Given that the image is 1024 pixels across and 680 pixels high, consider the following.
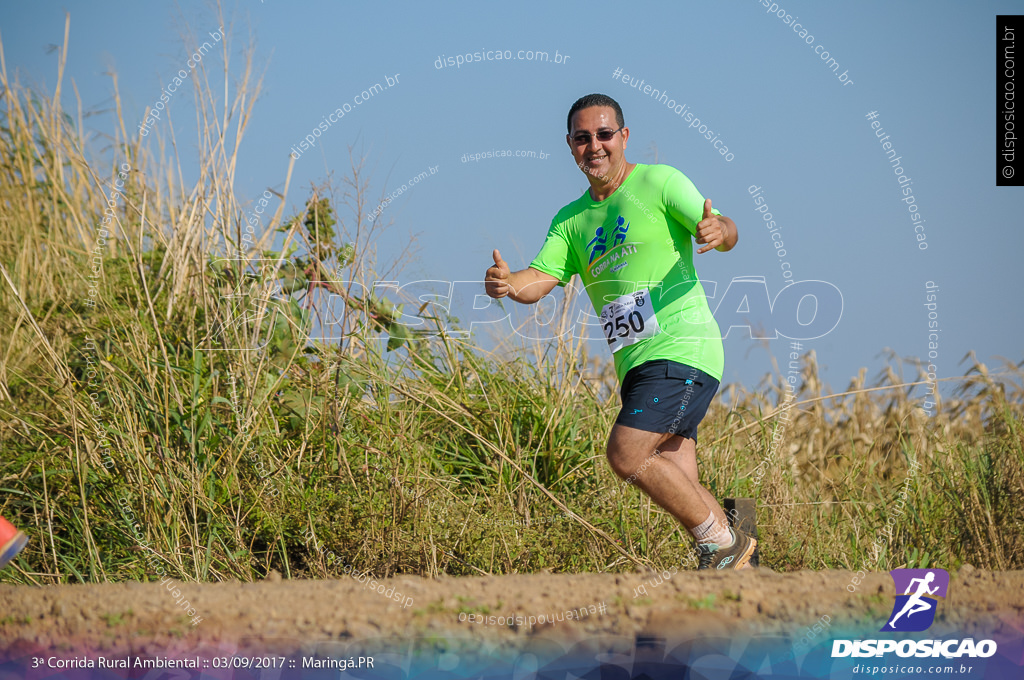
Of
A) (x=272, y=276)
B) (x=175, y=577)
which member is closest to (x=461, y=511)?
(x=175, y=577)

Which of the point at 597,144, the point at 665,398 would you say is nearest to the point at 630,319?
the point at 665,398

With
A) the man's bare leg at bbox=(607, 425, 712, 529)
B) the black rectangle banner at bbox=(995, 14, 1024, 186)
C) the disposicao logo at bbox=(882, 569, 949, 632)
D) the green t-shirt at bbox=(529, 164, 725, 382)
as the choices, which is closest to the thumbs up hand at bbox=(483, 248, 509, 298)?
the green t-shirt at bbox=(529, 164, 725, 382)

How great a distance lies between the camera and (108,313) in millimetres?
4562

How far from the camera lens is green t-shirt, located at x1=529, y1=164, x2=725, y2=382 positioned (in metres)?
3.46

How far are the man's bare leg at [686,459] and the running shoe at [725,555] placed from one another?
0.10 m

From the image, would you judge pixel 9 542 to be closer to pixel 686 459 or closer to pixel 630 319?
pixel 630 319

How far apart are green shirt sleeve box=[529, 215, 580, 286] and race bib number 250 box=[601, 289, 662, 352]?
14.7 inches

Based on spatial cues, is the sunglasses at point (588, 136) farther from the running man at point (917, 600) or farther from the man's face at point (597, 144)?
the running man at point (917, 600)

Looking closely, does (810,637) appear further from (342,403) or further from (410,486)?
(342,403)

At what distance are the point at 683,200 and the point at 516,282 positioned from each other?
769 millimetres

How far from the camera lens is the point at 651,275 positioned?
3520mm

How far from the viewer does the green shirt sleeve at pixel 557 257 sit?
389 cm

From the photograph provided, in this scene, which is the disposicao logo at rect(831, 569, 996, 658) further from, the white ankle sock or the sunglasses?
the sunglasses

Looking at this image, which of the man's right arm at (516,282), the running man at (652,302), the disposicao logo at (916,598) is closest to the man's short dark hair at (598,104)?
the running man at (652,302)
